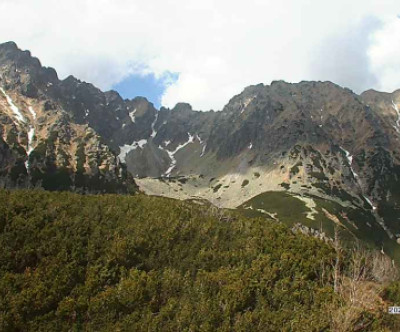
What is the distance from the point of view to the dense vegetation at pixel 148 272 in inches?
1316

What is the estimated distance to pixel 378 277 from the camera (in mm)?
55844

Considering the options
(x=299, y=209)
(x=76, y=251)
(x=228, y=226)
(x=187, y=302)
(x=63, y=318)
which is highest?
(x=299, y=209)

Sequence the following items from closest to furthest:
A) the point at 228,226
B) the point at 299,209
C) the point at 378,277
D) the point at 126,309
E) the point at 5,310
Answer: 1. the point at 5,310
2. the point at 126,309
3. the point at 228,226
4. the point at 378,277
5. the point at 299,209

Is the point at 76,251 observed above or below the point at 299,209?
below

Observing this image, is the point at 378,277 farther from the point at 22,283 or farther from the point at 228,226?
the point at 22,283

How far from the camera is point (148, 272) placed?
40.5 meters

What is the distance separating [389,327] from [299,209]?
166 metres

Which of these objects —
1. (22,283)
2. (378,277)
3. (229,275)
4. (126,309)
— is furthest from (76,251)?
(378,277)

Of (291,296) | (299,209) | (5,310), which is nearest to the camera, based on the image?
(5,310)

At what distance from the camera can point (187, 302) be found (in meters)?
35.8

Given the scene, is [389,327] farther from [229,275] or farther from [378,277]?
[378,277]

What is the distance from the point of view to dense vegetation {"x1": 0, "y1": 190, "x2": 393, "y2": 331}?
33.4m

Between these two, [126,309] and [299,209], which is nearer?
[126,309]

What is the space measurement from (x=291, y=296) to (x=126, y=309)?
15.6 m
